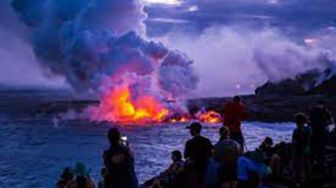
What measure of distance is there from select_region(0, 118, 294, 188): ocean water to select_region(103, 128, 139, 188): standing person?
22411 mm

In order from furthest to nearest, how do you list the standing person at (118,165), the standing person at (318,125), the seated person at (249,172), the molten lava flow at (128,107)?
the molten lava flow at (128,107) → the standing person at (318,125) → the standing person at (118,165) → the seated person at (249,172)

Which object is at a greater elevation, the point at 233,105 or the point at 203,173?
the point at 233,105

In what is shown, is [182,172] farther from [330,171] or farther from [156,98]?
[156,98]

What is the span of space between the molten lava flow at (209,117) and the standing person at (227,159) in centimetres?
6048

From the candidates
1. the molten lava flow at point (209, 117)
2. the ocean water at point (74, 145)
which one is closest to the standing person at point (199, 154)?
the ocean water at point (74, 145)

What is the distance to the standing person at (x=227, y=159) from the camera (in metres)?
8.47

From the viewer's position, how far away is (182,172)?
10281 mm

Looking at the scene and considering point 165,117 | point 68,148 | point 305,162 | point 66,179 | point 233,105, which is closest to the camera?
point 66,179

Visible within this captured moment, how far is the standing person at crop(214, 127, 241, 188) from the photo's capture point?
8467 mm

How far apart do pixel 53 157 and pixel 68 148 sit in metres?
4.37

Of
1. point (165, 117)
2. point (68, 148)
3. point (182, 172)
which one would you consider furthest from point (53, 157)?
point (182, 172)

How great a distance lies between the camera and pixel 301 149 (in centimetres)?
1462

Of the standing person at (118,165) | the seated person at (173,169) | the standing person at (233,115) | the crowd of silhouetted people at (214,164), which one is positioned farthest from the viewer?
the standing person at (233,115)

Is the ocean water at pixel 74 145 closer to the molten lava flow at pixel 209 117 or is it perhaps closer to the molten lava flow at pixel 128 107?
the molten lava flow at pixel 209 117
